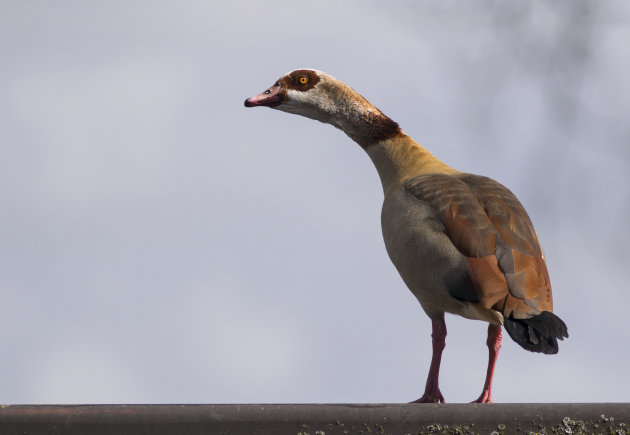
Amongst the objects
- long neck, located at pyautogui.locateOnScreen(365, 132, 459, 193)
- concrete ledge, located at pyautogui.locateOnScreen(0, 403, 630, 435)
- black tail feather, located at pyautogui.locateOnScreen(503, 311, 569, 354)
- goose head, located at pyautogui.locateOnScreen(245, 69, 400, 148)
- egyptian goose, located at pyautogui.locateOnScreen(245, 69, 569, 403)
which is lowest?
concrete ledge, located at pyautogui.locateOnScreen(0, 403, 630, 435)

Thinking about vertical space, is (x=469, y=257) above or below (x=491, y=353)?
above

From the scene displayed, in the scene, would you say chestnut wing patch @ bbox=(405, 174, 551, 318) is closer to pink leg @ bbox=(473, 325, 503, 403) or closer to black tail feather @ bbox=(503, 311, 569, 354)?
black tail feather @ bbox=(503, 311, 569, 354)

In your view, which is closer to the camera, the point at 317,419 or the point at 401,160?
the point at 317,419

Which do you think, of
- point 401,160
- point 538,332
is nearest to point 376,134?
point 401,160

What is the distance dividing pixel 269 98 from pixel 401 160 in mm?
1353

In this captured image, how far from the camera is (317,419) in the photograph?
2650mm

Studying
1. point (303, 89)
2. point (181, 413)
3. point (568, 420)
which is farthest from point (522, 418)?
point (303, 89)

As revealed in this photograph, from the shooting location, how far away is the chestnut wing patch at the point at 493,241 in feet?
13.8

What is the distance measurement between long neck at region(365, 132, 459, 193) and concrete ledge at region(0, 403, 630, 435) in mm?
2644

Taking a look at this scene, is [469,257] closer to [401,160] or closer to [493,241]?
[493,241]

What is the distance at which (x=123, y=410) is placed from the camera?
8.61ft

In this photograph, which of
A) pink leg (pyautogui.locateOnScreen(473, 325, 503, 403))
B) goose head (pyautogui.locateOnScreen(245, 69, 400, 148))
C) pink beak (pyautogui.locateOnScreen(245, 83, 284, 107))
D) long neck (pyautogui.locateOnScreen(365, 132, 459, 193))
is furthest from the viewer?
pink beak (pyautogui.locateOnScreen(245, 83, 284, 107))

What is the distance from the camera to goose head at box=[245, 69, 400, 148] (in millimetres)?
5969

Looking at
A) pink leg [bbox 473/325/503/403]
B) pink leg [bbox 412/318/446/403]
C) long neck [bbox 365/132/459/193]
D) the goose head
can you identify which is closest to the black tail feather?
pink leg [bbox 473/325/503/403]
